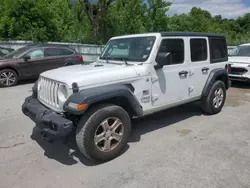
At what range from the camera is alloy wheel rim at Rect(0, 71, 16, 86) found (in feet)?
29.2

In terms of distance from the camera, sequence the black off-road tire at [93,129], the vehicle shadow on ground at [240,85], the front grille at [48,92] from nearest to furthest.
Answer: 1. the black off-road tire at [93,129]
2. the front grille at [48,92]
3. the vehicle shadow on ground at [240,85]

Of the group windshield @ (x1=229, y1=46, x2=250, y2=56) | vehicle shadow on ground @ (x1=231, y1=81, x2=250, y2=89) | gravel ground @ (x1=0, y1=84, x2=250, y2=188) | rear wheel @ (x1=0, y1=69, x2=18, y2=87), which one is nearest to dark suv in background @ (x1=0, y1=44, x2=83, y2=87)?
rear wheel @ (x1=0, y1=69, x2=18, y2=87)

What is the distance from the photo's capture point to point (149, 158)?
11.8 feet

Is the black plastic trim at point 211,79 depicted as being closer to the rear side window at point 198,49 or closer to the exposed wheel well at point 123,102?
the rear side window at point 198,49

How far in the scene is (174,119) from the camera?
5.36m

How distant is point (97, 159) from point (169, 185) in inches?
42.9

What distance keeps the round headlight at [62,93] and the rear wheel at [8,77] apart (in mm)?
6569

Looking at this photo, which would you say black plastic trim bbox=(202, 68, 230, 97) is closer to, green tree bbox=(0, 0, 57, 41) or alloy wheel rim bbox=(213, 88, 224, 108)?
alloy wheel rim bbox=(213, 88, 224, 108)

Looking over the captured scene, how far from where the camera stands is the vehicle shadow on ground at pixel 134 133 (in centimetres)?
365

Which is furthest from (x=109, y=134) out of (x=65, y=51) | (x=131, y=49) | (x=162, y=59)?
(x=65, y=51)

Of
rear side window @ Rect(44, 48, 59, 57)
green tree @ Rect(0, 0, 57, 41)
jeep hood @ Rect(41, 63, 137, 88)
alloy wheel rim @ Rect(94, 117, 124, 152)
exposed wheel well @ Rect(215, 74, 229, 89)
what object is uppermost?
green tree @ Rect(0, 0, 57, 41)

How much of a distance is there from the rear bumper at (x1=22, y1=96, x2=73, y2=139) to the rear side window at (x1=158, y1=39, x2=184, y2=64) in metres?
2.19

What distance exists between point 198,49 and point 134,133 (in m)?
2.28

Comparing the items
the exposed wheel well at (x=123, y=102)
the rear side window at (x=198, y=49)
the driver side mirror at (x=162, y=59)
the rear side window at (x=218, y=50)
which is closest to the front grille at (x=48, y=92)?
the exposed wheel well at (x=123, y=102)
